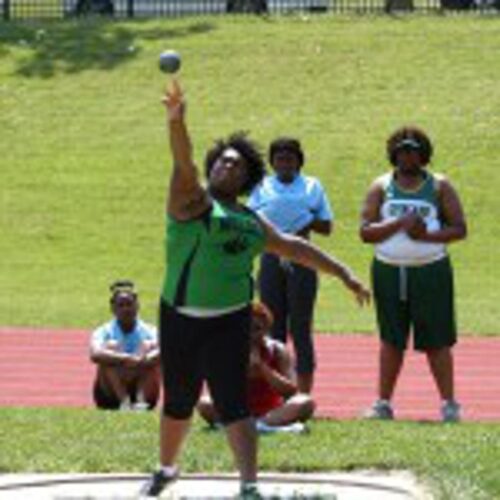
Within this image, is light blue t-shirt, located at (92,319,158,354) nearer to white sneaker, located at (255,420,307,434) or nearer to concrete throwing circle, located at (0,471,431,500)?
white sneaker, located at (255,420,307,434)

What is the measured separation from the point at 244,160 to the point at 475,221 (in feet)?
65.5

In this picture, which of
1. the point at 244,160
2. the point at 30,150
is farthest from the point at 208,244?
the point at 30,150

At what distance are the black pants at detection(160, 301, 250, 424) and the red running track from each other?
17.7 feet

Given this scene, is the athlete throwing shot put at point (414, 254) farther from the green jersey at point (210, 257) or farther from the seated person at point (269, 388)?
the green jersey at point (210, 257)

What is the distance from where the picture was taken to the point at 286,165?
1493 cm

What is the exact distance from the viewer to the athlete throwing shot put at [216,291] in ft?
34.2

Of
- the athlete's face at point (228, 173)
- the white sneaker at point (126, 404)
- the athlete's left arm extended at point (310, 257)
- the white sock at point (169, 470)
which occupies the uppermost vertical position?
the athlete's face at point (228, 173)

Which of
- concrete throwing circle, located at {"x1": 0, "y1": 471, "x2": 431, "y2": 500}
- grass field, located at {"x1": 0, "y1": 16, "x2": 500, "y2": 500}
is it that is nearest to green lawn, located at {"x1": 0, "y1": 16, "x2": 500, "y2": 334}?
grass field, located at {"x1": 0, "y1": 16, "x2": 500, "y2": 500}

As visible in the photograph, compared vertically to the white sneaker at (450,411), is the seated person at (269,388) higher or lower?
higher

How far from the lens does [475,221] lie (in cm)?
3044

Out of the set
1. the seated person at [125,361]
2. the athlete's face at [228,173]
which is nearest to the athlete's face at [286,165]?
the seated person at [125,361]

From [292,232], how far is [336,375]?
14.6 feet

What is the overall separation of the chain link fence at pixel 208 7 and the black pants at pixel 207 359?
31733 millimetres

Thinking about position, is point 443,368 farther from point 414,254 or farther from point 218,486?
point 218,486
